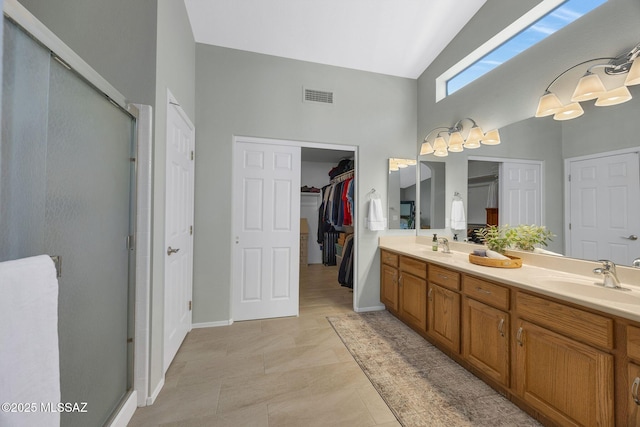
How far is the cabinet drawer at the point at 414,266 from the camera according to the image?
2375 mm

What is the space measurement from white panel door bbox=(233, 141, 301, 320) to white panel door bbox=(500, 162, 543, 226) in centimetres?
209

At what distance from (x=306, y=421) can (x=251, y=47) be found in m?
3.34

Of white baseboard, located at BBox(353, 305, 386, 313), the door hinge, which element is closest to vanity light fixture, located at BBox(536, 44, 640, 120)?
white baseboard, located at BBox(353, 305, 386, 313)

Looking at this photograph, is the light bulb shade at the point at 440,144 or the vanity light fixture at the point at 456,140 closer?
the vanity light fixture at the point at 456,140

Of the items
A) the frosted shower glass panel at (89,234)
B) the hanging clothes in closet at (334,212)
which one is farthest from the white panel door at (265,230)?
the frosted shower glass panel at (89,234)

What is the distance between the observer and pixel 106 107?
1.27 metres

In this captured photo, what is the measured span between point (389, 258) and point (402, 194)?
86 centimetres

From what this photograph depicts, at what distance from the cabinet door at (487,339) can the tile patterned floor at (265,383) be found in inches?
30.2

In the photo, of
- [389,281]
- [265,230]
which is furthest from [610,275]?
[265,230]

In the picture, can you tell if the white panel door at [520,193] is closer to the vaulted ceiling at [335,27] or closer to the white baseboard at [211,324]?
the vaulted ceiling at [335,27]

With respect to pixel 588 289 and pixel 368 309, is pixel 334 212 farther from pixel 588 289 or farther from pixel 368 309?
pixel 588 289

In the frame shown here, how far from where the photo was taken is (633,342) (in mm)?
1049

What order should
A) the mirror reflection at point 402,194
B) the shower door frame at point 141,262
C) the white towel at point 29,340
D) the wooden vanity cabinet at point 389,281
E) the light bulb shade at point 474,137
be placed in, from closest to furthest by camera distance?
the white towel at point 29,340 < the shower door frame at point 141,262 < the light bulb shade at point 474,137 < the wooden vanity cabinet at point 389,281 < the mirror reflection at point 402,194

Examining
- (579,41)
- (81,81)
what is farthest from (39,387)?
(579,41)
